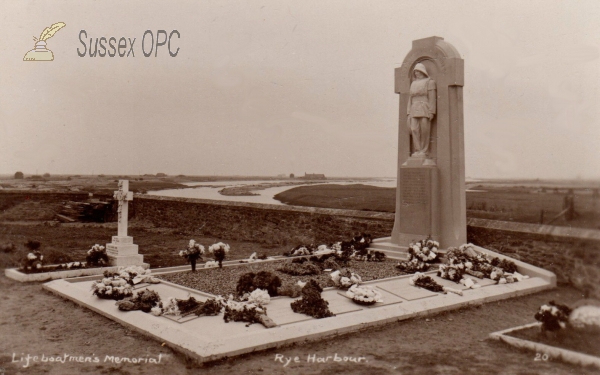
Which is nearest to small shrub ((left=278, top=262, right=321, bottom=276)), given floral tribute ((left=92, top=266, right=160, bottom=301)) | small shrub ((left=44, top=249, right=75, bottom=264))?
floral tribute ((left=92, top=266, right=160, bottom=301))

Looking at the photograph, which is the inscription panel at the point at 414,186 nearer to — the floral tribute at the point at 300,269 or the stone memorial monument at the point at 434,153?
the stone memorial monument at the point at 434,153

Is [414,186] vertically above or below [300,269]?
above

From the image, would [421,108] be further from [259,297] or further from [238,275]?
[259,297]

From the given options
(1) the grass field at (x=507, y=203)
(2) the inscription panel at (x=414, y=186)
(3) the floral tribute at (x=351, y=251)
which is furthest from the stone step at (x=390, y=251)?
(1) the grass field at (x=507, y=203)

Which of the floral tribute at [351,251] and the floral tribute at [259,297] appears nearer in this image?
the floral tribute at [259,297]

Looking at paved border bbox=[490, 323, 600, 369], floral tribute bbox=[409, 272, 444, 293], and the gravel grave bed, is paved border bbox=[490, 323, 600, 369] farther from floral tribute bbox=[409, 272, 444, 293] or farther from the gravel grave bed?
the gravel grave bed

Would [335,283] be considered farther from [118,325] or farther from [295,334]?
[118,325]

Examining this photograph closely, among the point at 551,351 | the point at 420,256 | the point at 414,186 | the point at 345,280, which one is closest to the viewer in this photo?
the point at 551,351

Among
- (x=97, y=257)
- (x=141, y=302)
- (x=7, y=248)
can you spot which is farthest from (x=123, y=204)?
(x=141, y=302)
